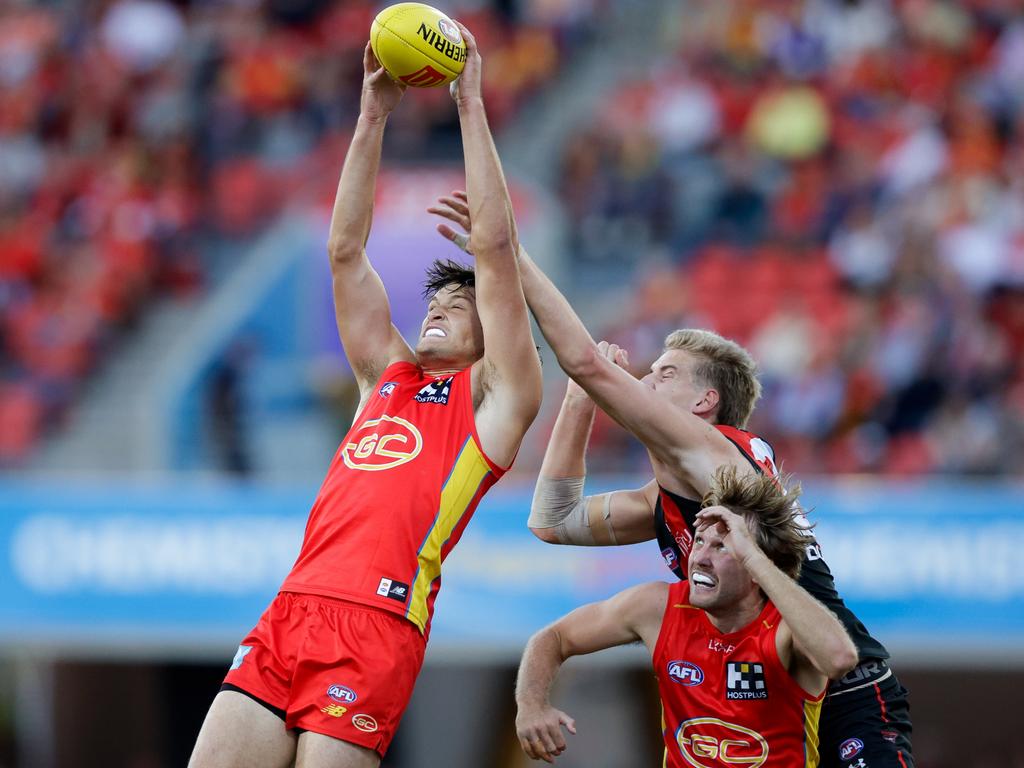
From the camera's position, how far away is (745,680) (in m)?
5.41

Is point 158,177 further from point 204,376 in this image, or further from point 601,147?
point 601,147

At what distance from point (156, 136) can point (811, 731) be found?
13656 millimetres

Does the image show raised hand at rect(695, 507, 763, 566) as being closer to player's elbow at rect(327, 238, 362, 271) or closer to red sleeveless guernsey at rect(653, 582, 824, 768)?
red sleeveless guernsey at rect(653, 582, 824, 768)

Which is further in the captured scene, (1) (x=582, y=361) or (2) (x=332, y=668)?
→ (1) (x=582, y=361)

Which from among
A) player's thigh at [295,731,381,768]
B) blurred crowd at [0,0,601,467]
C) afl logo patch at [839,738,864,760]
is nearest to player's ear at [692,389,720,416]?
afl logo patch at [839,738,864,760]

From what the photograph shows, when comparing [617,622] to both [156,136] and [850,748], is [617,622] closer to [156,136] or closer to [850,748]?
[850,748]

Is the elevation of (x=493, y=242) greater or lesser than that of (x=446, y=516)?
greater

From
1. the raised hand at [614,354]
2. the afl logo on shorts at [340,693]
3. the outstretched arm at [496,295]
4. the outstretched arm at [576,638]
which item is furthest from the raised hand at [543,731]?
the raised hand at [614,354]

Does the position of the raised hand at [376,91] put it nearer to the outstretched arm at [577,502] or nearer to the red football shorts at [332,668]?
the outstretched arm at [577,502]

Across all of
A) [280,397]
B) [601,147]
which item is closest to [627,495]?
[280,397]

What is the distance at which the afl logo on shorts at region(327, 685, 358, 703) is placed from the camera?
17.7ft

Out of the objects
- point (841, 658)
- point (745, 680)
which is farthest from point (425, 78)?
point (841, 658)

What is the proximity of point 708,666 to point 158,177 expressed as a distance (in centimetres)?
1275

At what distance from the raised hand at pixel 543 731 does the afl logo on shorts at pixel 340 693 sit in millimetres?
612
